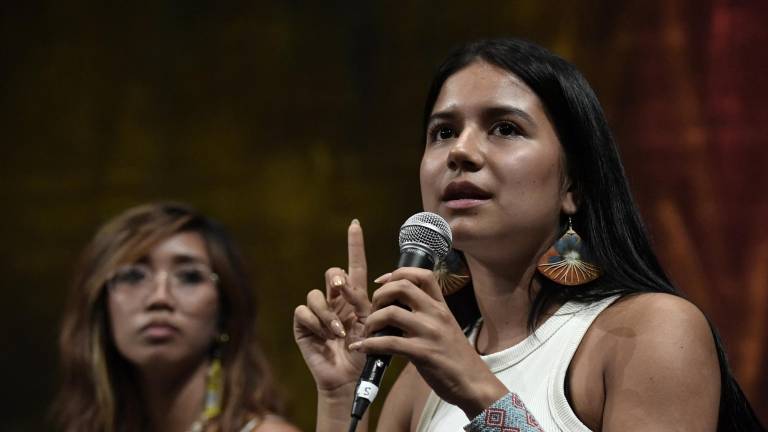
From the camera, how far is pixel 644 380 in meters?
1.46

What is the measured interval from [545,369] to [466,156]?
37cm

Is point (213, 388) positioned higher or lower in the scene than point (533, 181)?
lower

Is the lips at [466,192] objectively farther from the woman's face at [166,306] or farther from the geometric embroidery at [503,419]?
the woman's face at [166,306]

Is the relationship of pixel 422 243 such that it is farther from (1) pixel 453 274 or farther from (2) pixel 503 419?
(1) pixel 453 274

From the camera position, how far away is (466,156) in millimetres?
1650

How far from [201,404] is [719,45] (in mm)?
1765

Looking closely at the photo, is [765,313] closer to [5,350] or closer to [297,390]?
[297,390]

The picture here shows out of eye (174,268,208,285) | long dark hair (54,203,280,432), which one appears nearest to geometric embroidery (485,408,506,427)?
long dark hair (54,203,280,432)

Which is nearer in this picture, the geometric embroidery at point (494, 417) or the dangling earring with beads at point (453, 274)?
the geometric embroidery at point (494, 417)

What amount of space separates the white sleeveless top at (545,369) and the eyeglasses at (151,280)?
53.2 inches

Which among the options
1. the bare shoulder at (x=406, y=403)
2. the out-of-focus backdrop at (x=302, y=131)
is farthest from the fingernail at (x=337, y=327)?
the out-of-focus backdrop at (x=302, y=131)

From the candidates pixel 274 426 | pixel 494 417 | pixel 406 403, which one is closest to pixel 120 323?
pixel 274 426

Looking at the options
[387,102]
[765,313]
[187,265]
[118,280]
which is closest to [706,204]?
[765,313]

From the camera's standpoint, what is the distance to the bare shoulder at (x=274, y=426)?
2.80 meters
